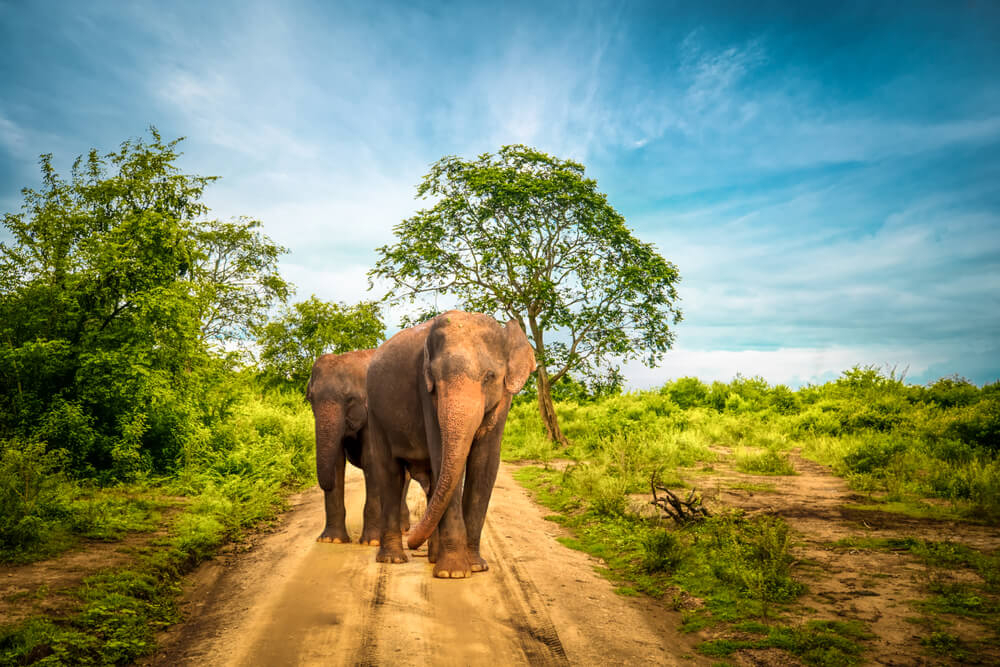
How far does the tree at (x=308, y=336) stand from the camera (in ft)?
99.0

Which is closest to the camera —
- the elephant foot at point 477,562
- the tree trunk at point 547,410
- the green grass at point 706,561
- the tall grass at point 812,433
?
the green grass at point 706,561

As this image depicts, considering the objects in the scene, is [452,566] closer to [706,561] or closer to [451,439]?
[451,439]

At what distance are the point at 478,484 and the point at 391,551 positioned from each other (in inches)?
59.4

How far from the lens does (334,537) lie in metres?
9.13

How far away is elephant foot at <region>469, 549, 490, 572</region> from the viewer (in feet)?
24.1

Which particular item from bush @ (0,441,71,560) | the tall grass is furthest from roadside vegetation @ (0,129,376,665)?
the tall grass

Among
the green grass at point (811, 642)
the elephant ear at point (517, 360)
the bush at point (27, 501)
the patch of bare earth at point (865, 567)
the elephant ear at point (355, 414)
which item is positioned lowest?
the green grass at point (811, 642)

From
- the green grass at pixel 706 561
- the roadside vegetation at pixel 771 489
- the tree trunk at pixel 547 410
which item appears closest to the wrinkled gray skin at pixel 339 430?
the green grass at pixel 706 561

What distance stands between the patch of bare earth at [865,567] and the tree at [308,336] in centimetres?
2125

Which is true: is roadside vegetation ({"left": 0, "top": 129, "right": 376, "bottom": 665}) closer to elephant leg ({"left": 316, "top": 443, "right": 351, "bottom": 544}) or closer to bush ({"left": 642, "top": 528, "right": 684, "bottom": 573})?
elephant leg ({"left": 316, "top": 443, "right": 351, "bottom": 544})

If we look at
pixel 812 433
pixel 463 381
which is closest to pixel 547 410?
pixel 812 433

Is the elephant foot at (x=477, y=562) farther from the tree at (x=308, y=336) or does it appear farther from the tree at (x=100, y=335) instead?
the tree at (x=308, y=336)

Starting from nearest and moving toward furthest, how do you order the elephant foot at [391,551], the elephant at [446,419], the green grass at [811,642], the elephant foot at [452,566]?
the green grass at [811,642] < the elephant at [446,419] < the elephant foot at [452,566] < the elephant foot at [391,551]

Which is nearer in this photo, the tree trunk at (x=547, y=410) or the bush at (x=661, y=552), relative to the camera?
the bush at (x=661, y=552)
